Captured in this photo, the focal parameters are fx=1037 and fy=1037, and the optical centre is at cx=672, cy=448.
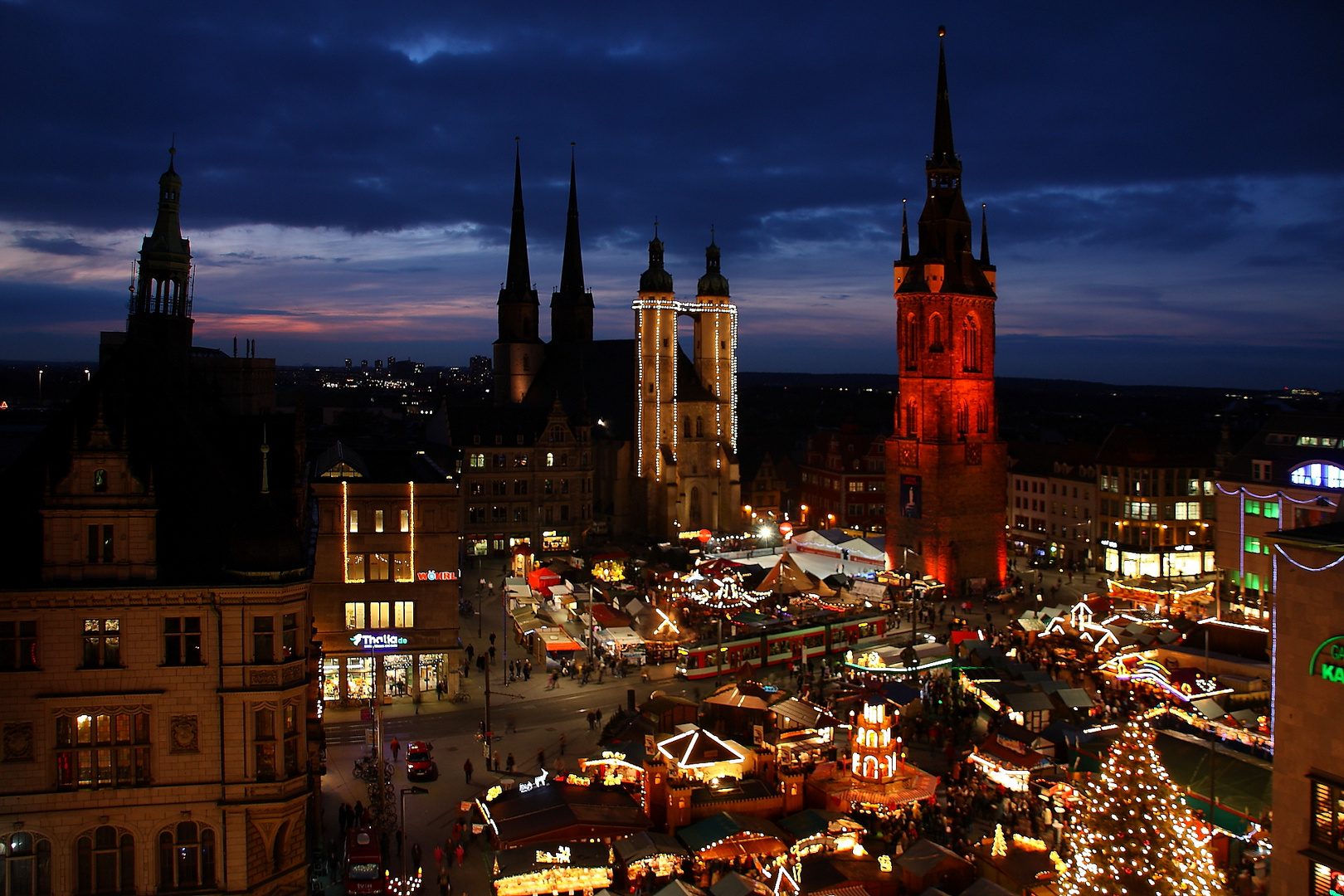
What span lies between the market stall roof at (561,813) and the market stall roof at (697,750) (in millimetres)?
2212

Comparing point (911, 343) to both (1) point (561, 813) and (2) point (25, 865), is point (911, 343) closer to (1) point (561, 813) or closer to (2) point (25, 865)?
(1) point (561, 813)

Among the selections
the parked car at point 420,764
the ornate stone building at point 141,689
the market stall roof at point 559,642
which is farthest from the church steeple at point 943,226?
the ornate stone building at point 141,689

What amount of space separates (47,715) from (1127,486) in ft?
189

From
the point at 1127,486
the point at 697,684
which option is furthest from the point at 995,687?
the point at 1127,486

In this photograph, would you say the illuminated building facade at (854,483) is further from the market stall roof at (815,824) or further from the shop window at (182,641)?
the shop window at (182,641)

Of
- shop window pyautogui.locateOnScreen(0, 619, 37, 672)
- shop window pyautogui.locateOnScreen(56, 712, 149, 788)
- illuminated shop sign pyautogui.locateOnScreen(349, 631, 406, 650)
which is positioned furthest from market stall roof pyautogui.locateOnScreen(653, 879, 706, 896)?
illuminated shop sign pyautogui.locateOnScreen(349, 631, 406, 650)

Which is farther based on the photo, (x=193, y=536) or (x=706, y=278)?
(x=706, y=278)

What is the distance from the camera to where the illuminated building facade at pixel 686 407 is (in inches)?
2687

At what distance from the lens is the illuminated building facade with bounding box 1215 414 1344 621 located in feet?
153

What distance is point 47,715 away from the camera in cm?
1848

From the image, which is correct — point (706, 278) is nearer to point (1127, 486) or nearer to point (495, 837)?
point (1127, 486)

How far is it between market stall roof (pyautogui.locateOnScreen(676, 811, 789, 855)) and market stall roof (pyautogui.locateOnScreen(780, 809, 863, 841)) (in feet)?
0.78

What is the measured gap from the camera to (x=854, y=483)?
7594 cm

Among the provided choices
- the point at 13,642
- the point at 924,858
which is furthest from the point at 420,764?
the point at 924,858
